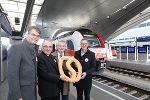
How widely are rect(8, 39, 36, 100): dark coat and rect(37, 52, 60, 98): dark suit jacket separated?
0.35 metres

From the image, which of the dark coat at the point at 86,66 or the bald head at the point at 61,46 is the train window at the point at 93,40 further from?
the bald head at the point at 61,46

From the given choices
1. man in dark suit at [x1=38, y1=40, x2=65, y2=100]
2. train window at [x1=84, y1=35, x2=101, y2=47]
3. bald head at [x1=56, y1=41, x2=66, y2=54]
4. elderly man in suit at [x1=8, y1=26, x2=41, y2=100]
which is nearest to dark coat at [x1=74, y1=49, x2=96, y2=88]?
bald head at [x1=56, y1=41, x2=66, y2=54]

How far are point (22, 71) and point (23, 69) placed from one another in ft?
0.11

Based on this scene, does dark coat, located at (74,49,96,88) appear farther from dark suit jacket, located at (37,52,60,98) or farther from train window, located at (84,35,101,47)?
train window, located at (84,35,101,47)

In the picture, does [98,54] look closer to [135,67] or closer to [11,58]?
[135,67]

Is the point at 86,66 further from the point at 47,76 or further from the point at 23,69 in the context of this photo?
the point at 23,69

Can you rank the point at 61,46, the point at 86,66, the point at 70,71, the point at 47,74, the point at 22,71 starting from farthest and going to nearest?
the point at 86,66 < the point at 61,46 < the point at 70,71 < the point at 47,74 < the point at 22,71

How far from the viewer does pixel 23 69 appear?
3.10 meters

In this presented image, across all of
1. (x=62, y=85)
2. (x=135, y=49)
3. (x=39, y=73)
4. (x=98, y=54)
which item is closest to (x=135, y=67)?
(x=98, y=54)

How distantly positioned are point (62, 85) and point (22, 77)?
151 centimetres

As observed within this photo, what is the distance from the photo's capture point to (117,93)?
702cm

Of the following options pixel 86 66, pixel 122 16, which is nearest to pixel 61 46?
pixel 86 66

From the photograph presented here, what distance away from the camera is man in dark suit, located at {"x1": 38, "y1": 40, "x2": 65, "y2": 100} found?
3602mm

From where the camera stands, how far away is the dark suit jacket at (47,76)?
3598mm
